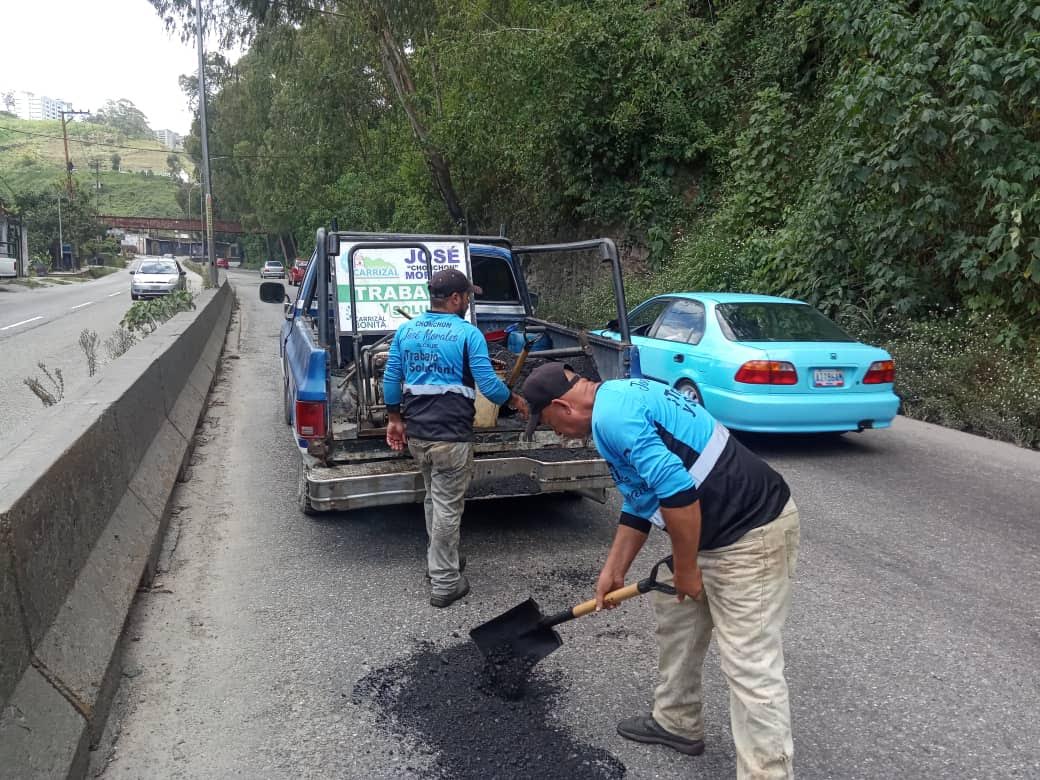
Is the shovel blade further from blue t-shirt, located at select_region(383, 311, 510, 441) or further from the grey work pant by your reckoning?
blue t-shirt, located at select_region(383, 311, 510, 441)

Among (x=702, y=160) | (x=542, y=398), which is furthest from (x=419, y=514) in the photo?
(x=702, y=160)

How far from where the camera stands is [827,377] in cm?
752

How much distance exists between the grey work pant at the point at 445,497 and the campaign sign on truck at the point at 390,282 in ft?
6.79

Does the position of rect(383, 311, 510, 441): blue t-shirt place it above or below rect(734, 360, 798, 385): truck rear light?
above

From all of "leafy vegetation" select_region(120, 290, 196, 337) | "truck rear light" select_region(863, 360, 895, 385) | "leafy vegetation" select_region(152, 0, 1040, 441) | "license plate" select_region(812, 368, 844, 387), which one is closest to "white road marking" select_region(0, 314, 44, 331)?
"leafy vegetation" select_region(120, 290, 196, 337)

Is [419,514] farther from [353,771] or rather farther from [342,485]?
[353,771]

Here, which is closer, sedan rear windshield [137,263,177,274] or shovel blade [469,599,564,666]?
shovel blade [469,599,564,666]

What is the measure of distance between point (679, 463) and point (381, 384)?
3381 millimetres

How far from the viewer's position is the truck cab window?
775 cm

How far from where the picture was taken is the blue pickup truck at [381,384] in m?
4.98

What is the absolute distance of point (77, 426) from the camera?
4113mm

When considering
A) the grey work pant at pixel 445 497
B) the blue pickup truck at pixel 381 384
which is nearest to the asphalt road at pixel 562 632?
the grey work pant at pixel 445 497

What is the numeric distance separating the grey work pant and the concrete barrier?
1502mm

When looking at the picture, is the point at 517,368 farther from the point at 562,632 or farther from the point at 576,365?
the point at 562,632
